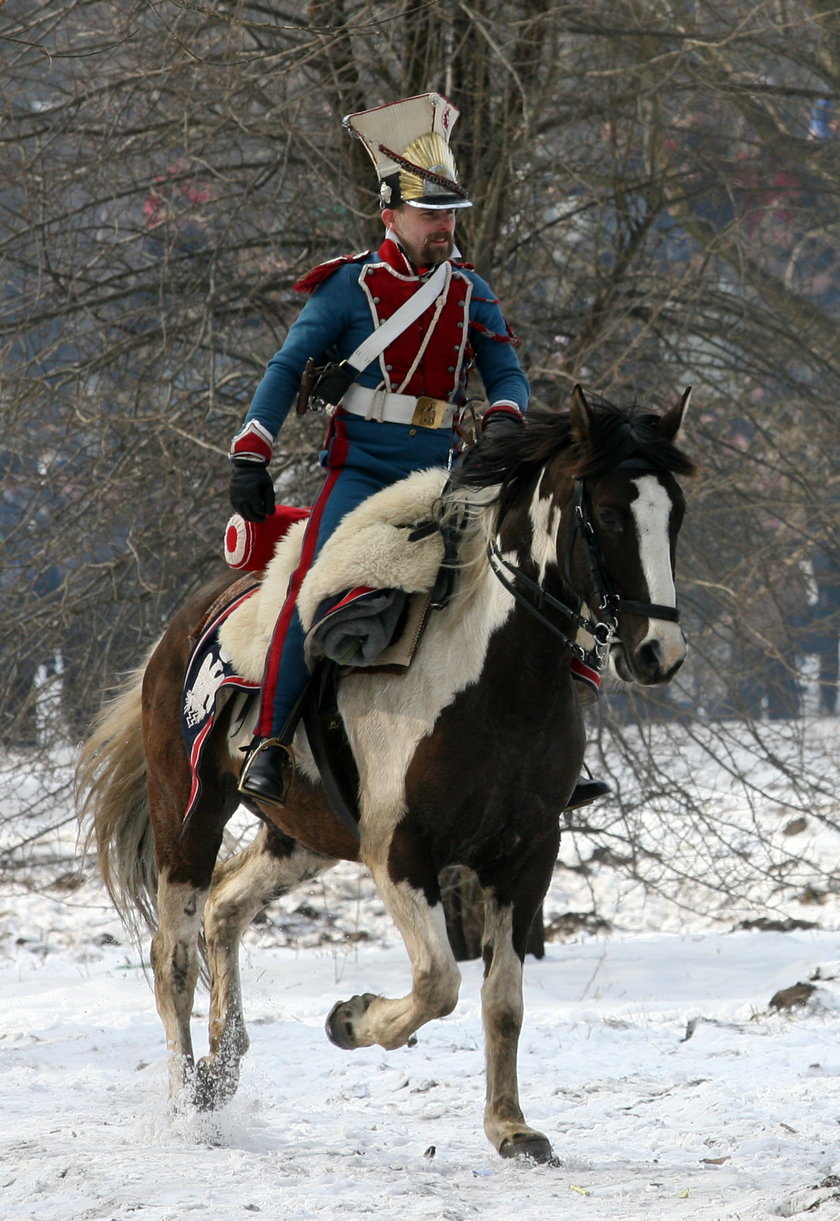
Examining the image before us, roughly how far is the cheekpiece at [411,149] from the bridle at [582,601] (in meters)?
1.09

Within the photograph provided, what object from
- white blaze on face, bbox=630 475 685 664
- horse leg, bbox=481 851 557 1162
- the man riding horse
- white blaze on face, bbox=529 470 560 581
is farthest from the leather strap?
horse leg, bbox=481 851 557 1162

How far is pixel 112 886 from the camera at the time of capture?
577cm

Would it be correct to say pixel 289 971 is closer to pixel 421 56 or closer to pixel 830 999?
pixel 830 999

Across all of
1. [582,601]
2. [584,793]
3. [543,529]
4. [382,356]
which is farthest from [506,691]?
[382,356]

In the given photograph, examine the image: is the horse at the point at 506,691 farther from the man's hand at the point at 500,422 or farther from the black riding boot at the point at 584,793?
the black riding boot at the point at 584,793

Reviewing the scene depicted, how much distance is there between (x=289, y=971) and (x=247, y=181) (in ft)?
13.1

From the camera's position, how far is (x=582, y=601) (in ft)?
13.0

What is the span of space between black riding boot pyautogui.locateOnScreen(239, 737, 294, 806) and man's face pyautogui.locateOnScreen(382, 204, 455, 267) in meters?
1.50

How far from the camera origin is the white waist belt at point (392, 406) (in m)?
4.57

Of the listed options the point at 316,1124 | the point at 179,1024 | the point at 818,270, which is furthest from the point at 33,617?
the point at 818,270

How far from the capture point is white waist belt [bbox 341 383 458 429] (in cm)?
Answer: 457

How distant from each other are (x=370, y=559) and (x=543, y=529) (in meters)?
0.51

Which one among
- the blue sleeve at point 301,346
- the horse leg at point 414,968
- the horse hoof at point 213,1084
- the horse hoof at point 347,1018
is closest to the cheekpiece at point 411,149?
the blue sleeve at point 301,346

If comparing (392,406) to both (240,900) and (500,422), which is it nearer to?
(500,422)
